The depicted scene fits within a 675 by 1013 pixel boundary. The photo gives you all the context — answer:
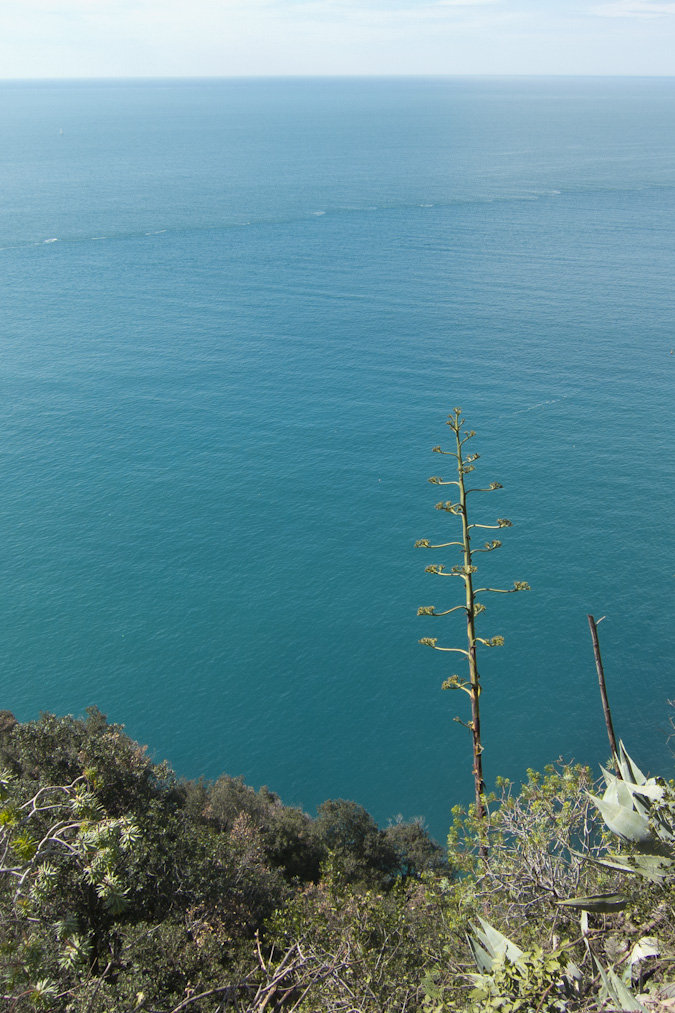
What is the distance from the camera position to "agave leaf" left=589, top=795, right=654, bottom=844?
11.9 m

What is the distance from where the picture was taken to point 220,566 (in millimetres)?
56781

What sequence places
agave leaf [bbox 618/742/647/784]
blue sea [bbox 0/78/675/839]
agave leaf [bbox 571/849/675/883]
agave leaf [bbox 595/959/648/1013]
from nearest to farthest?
agave leaf [bbox 595/959/648/1013], agave leaf [bbox 571/849/675/883], agave leaf [bbox 618/742/647/784], blue sea [bbox 0/78/675/839]

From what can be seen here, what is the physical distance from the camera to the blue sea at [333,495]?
45.2 meters

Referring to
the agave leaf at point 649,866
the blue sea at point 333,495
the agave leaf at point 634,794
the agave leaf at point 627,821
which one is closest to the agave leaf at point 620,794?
the agave leaf at point 634,794

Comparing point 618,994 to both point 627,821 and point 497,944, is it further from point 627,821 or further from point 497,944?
point 627,821

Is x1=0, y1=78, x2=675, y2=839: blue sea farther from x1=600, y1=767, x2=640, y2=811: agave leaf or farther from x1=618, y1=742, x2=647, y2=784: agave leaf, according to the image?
x1=600, y1=767, x2=640, y2=811: agave leaf

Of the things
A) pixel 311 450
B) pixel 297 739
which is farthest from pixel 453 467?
pixel 297 739

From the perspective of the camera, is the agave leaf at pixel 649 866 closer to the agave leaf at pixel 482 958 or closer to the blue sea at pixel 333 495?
the agave leaf at pixel 482 958

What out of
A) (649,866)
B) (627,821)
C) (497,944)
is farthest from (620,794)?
(497,944)

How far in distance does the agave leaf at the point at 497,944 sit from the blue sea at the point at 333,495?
28.8m

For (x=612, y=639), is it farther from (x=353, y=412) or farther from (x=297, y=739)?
(x=353, y=412)

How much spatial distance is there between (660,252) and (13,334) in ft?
286

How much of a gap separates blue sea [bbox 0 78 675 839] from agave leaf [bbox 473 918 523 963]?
1133 inches

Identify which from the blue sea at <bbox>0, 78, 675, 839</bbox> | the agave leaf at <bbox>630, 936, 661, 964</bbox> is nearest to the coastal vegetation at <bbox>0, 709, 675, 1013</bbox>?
the agave leaf at <bbox>630, 936, 661, 964</bbox>
